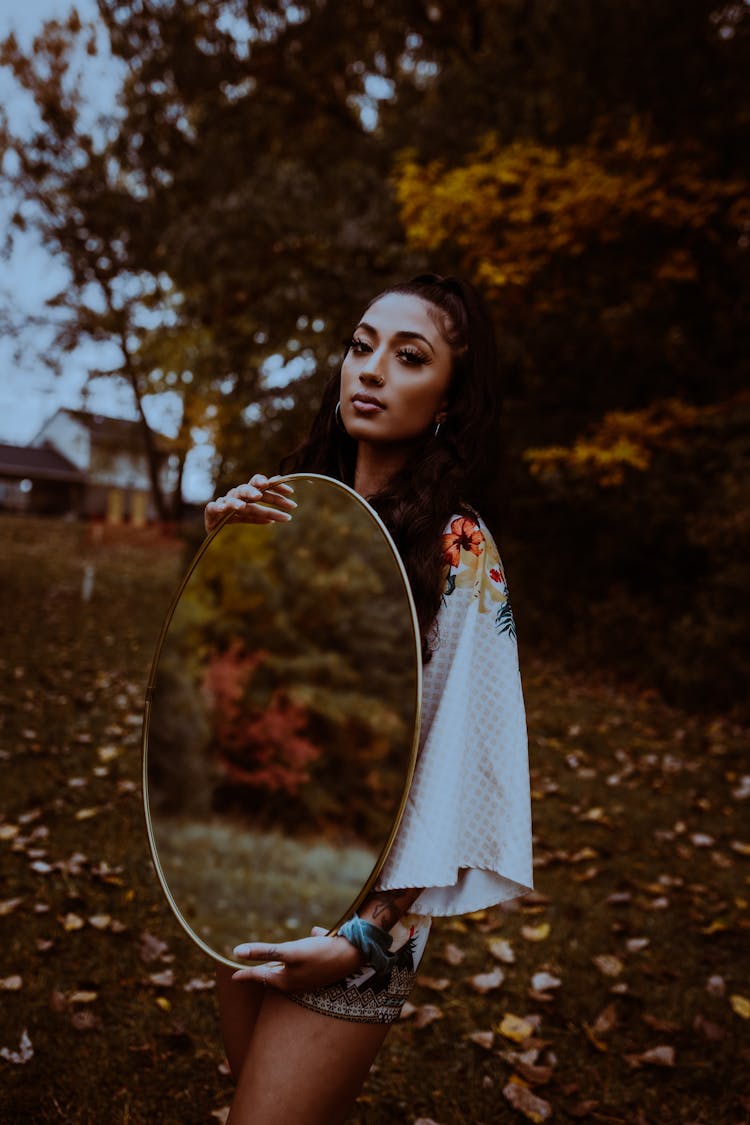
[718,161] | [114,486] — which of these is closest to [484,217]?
[718,161]

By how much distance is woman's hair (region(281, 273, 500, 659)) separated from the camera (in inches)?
56.7

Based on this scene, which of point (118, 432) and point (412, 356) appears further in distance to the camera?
point (118, 432)

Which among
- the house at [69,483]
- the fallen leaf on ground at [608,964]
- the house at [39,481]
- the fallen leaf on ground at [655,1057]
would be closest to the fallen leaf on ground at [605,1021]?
the fallen leaf on ground at [655,1057]

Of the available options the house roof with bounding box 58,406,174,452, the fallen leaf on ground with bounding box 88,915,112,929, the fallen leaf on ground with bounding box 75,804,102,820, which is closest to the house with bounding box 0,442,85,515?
the house roof with bounding box 58,406,174,452

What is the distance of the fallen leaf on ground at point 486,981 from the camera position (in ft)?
11.2

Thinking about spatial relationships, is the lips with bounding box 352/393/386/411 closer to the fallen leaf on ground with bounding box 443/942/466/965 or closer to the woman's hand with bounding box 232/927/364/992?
the woman's hand with bounding box 232/927/364/992

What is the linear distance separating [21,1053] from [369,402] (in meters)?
2.62

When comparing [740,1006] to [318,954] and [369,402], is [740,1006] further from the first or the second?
[369,402]

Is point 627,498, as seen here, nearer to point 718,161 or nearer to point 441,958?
point 718,161

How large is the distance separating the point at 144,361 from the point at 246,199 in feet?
34.0

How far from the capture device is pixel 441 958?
12.1ft

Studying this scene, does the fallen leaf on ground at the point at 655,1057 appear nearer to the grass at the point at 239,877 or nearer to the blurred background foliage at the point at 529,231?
the grass at the point at 239,877

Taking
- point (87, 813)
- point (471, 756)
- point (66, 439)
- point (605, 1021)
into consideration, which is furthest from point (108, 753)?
point (66, 439)

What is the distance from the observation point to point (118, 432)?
26031 mm
